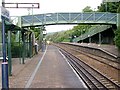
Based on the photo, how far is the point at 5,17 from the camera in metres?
13.7

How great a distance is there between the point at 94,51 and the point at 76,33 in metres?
85.1

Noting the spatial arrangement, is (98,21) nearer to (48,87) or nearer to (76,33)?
(48,87)

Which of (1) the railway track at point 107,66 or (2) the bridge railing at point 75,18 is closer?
(1) the railway track at point 107,66

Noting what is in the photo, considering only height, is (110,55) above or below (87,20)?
below

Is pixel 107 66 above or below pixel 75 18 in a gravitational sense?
below

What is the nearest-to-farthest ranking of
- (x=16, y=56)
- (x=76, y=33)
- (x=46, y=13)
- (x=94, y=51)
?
1. (x=16, y=56)
2. (x=94, y=51)
3. (x=46, y=13)
4. (x=76, y=33)

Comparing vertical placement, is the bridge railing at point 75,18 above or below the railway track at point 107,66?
above

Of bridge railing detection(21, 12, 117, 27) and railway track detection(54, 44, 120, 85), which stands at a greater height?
bridge railing detection(21, 12, 117, 27)

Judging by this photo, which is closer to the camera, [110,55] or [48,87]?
[48,87]

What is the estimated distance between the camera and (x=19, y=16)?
55250 mm

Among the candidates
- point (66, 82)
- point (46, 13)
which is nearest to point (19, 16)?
point (46, 13)

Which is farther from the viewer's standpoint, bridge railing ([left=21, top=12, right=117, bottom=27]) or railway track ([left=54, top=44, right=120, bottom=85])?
bridge railing ([left=21, top=12, right=117, bottom=27])

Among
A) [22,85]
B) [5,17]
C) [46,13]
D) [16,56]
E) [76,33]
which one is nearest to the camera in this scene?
[5,17]

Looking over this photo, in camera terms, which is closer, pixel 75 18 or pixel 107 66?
pixel 107 66
